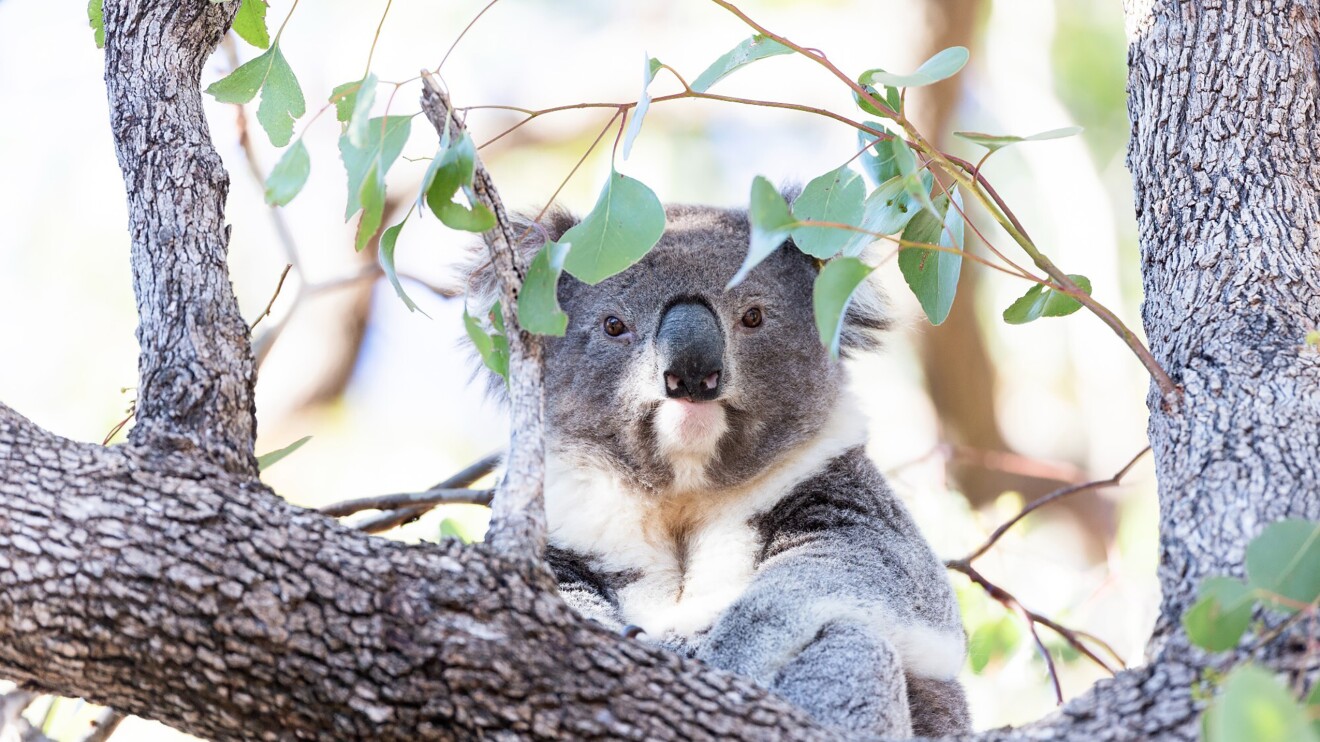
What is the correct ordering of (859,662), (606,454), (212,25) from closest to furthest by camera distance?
(212,25) < (859,662) < (606,454)

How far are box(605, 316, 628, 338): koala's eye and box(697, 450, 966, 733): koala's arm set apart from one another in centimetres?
53

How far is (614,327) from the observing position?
301cm

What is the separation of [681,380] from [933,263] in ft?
2.11

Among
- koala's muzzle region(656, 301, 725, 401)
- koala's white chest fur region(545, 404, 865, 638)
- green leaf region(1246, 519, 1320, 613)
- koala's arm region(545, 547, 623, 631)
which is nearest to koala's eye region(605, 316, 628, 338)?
koala's muzzle region(656, 301, 725, 401)

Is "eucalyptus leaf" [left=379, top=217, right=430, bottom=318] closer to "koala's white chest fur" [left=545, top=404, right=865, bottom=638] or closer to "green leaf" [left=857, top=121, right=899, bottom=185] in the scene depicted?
"green leaf" [left=857, top=121, right=899, bottom=185]

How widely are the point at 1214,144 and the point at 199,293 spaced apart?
174 cm

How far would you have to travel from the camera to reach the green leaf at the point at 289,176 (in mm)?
1753

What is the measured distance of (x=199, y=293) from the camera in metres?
1.92

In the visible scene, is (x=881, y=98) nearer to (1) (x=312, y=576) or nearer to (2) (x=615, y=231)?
(2) (x=615, y=231)

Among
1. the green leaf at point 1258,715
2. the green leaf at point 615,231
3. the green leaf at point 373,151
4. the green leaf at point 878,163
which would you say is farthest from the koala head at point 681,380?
the green leaf at point 1258,715

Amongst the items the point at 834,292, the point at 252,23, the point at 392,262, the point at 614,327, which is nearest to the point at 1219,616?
the point at 834,292

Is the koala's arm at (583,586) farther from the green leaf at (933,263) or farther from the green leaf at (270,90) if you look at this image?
the green leaf at (270,90)

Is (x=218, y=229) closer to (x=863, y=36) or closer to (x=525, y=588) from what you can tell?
(x=525, y=588)

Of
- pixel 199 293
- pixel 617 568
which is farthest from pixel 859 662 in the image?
pixel 199 293
